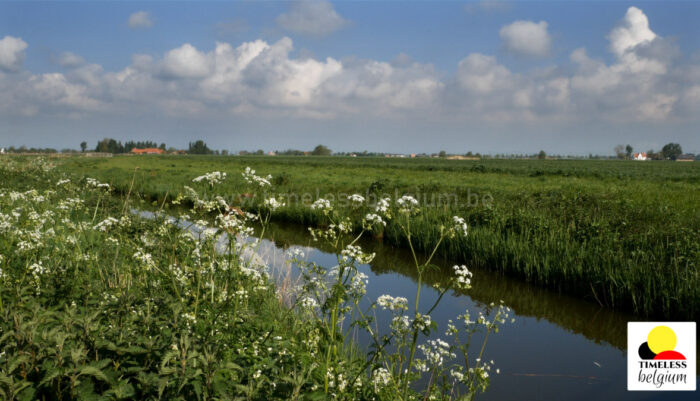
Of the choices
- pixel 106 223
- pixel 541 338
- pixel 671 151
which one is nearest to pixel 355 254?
pixel 106 223

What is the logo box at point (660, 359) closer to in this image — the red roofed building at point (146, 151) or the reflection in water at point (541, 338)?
the reflection in water at point (541, 338)

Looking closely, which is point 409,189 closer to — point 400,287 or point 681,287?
point 400,287

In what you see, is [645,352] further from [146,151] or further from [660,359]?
[146,151]

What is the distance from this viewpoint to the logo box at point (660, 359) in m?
6.09

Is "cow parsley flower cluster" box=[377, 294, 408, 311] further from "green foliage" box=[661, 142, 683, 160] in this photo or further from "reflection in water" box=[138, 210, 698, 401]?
"green foliage" box=[661, 142, 683, 160]

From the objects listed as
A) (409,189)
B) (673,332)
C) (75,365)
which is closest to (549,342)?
(673,332)

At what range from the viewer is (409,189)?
23.0 metres

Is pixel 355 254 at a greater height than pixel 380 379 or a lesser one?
greater

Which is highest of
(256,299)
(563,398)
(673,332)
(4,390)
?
(4,390)

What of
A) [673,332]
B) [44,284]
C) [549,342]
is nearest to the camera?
[44,284]

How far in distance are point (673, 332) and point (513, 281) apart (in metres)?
4.33

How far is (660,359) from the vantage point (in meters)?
6.32

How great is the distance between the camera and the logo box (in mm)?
6090

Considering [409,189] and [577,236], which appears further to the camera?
[409,189]
